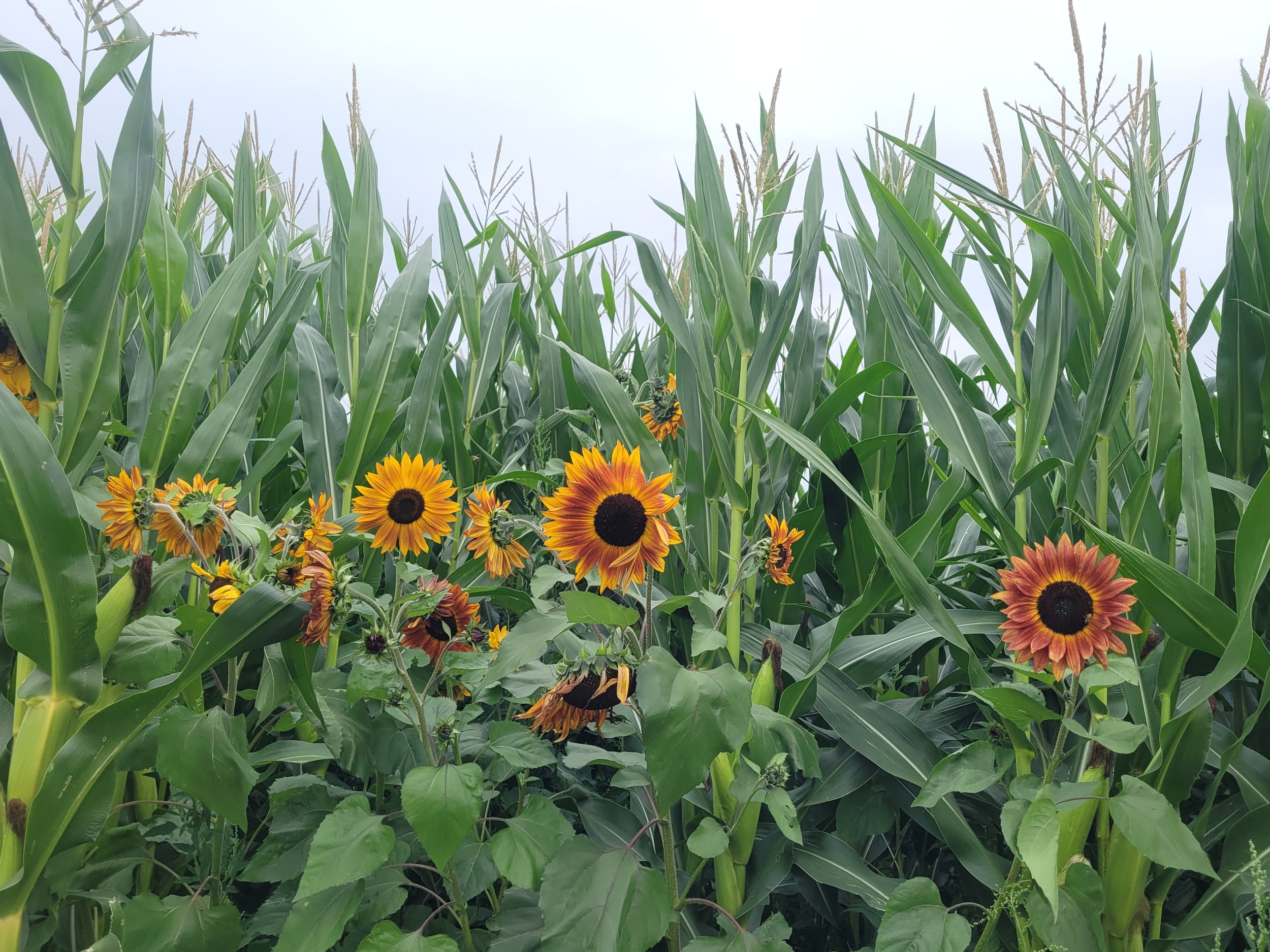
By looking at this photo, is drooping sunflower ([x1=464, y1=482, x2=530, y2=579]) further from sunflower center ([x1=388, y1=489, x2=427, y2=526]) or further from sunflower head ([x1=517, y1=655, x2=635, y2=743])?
sunflower head ([x1=517, y1=655, x2=635, y2=743])

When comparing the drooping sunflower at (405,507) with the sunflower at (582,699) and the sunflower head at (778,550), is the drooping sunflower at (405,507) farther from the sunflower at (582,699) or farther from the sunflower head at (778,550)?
the sunflower head at (778,550)

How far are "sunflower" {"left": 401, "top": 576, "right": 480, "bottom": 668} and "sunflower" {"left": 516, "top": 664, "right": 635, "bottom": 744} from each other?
0.18 m

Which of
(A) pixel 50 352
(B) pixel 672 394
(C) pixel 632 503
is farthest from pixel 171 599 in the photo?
(B) pixel 672 394

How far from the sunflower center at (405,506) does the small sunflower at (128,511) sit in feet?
1.11

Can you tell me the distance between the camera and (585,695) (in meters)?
1.07

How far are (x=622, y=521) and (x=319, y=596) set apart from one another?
41cm

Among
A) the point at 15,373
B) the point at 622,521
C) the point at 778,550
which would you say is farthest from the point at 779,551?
the point at 15,373

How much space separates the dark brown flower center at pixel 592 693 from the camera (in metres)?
1.06

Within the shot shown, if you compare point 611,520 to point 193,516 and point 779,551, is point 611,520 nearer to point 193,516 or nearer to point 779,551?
point 779,551

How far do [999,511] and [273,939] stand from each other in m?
1.35

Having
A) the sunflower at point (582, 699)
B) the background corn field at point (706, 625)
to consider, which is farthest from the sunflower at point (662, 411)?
the sunflower at point (582, 699)

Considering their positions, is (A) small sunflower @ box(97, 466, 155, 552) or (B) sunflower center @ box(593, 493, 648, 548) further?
(A) small sunflower @ box(97, 466, 155, 552)

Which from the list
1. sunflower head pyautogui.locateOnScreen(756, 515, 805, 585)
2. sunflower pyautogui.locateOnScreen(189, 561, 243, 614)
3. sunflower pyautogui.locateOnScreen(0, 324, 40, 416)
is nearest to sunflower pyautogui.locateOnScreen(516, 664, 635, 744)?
sunflower head pyautogui.locateOnScreen(756, 515, 805, 585)

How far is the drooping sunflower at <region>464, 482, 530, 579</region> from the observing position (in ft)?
4.21
